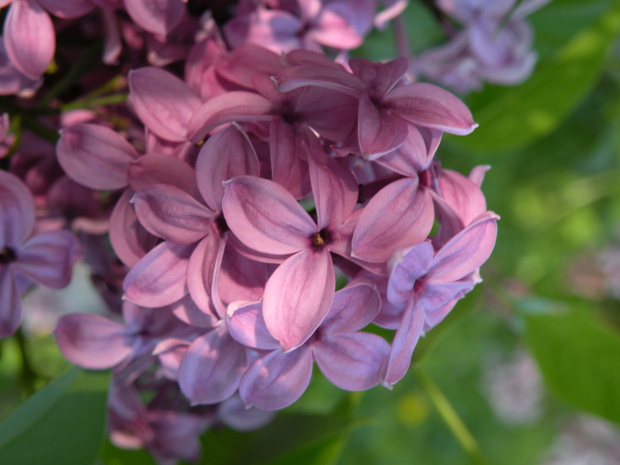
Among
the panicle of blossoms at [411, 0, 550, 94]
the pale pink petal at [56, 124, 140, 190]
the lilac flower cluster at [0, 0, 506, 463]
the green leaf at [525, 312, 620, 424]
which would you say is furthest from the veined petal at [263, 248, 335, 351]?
the green leaf at [525, 312, 620, 424]

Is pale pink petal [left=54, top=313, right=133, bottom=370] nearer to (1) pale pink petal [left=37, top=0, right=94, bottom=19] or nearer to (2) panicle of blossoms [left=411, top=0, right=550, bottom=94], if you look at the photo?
(1) pale pink petal [left=37, top=0, right=94, bottom=19]

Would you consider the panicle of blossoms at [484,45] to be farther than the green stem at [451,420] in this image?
No

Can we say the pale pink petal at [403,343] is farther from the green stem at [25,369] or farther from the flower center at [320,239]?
the green stem at [25,369]

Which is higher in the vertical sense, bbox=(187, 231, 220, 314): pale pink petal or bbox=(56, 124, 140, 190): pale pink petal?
bbox=(56, 124, 140, 190): pale pink petal

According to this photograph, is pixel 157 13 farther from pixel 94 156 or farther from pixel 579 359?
pixel 579 359

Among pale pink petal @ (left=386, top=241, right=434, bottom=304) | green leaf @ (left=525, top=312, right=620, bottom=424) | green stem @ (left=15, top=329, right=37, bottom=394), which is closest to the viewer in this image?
pale pink petal @ (left=386, top=241, right=434, bottom=304)

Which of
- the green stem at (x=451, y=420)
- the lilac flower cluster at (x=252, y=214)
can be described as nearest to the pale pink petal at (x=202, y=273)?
the lilac flower cluster at (x=252, y=214)

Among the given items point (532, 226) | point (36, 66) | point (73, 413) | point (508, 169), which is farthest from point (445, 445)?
point (36, 66)
